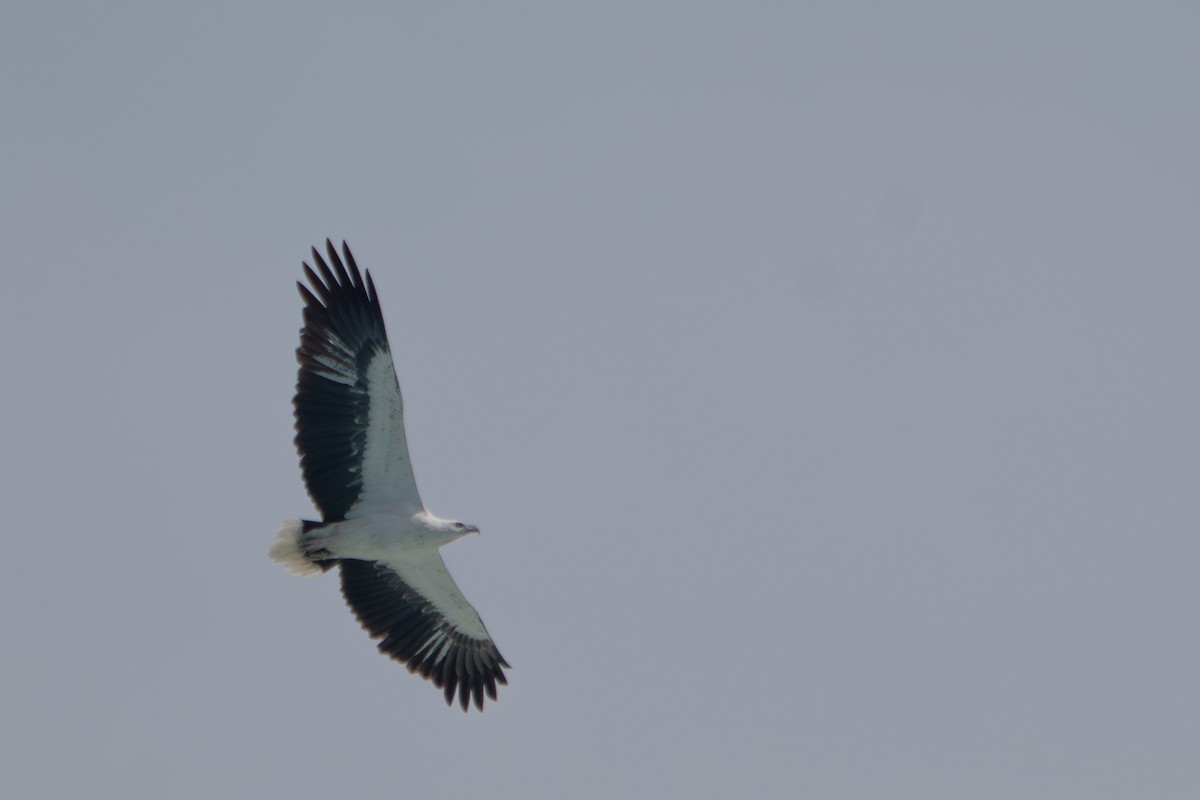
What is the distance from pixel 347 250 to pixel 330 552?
3.76 meters

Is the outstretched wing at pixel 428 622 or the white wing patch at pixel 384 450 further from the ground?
the white wing patch at pixel 384 450

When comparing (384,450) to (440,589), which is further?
(440,589)

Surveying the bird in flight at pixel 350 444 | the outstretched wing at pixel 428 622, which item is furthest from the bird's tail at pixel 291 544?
the outstretched wing at pixel 428 622

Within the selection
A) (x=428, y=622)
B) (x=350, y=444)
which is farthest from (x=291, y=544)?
(x=428, y=622)

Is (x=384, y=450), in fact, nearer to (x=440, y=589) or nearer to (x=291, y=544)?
(x=291, y=544)

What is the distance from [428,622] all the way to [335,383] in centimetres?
387

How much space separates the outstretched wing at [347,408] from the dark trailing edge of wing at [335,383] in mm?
12

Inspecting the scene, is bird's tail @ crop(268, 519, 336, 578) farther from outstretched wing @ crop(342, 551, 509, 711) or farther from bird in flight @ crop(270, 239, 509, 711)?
outstretched wing @ crop(342, 551, 509, 711)

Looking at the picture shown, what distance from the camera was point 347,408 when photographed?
2095 cm

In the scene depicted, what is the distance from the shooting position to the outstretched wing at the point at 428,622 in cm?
2241

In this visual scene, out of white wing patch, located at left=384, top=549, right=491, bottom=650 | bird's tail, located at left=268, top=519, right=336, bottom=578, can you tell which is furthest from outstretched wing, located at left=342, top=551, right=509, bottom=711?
bird's tail, located at left=268, top=519, right=336, bottom=578

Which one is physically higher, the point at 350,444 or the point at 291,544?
the point at 350,444

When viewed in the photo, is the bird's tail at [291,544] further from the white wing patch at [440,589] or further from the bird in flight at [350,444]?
the white wing patch at [440,589]

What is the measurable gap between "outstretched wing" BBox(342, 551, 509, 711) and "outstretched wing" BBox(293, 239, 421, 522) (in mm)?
1301
